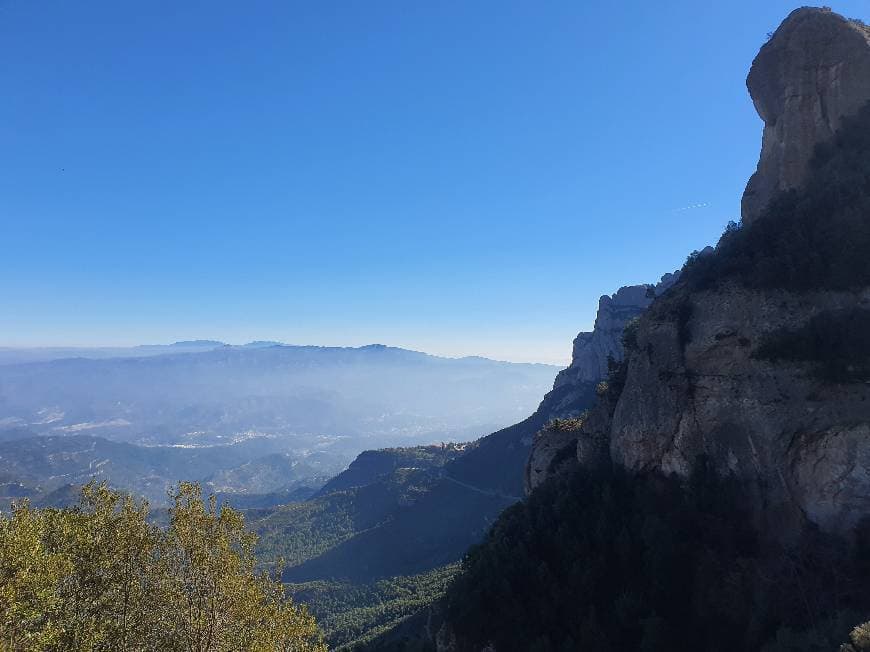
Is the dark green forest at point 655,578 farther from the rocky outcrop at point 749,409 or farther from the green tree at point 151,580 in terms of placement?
the green tree at point 151,580

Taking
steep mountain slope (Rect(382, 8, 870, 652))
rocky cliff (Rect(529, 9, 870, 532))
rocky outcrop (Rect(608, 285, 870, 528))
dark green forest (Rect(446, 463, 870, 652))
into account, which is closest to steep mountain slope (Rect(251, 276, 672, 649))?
dark green forest (Rect(446, 463, 870, 652))

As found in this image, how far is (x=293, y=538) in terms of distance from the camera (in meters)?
185

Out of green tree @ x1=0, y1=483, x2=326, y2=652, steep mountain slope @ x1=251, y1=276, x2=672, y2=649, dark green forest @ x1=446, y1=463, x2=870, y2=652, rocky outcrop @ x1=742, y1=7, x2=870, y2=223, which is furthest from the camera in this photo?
steep mountain slope @ x1=251, y1=276, x2=672, y2=649

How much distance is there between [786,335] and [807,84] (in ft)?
85.1

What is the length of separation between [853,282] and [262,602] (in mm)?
37079

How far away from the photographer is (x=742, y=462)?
96.6 feet

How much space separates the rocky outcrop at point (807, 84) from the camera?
39.6 m

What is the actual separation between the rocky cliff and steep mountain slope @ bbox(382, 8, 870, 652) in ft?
0.34

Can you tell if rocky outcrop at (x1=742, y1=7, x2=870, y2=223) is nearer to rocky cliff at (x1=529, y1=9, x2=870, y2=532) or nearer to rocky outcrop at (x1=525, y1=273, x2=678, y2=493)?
rocky cliff at (x1=529, y1=9, x2=870, y2=532)

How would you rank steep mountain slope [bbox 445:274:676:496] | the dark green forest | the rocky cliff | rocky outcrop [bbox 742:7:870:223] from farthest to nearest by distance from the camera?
steep mountain slope [bbox 445:274:676:496] < rocky outcrop [bbox 742:7:870:223] < the rocky cliff < the dark green forest

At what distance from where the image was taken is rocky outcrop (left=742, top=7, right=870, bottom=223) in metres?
39.6

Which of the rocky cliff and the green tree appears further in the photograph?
the rocky cliff

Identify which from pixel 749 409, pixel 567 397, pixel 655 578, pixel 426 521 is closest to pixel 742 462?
pixel 749 409

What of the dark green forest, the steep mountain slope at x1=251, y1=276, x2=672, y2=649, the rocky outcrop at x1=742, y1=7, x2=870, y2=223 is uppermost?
the rocky outcrop at x1=742, y1=7, x2=870, y2=223
